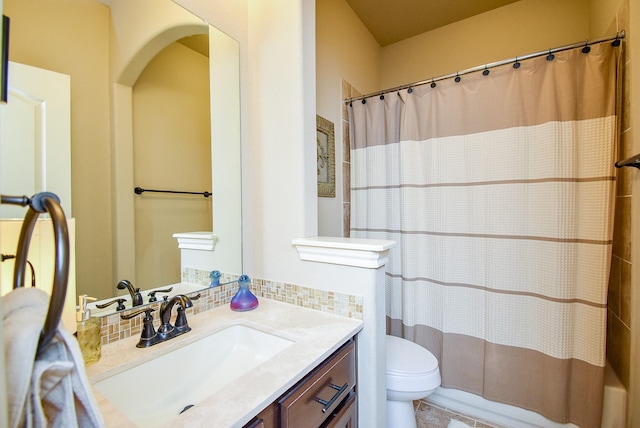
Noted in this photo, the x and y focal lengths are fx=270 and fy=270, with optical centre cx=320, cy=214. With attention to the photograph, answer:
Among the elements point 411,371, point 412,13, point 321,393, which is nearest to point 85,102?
point 321,393

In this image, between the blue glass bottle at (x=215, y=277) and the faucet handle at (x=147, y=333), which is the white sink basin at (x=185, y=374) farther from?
the blue glass bottle at (x=215, y=277)

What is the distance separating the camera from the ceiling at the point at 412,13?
205cm

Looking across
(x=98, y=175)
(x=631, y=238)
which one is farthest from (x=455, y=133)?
(x=98, y=175)

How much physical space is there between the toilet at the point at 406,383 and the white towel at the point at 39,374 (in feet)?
3.99

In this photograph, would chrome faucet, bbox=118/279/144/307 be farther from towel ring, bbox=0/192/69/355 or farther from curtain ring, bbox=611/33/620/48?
curtain ring, bbox=611/33/620/48

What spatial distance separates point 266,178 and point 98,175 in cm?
63

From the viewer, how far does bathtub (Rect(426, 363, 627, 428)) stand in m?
1.28

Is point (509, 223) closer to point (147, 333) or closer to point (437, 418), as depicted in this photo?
point (437, 418)

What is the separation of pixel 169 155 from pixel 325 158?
3.18 feet

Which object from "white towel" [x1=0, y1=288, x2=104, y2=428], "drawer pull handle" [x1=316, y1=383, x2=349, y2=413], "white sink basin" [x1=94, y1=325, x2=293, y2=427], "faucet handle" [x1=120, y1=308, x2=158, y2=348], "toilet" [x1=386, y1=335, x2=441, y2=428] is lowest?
"toilet" [x1=386, y1=335, x2=441, y2=428]

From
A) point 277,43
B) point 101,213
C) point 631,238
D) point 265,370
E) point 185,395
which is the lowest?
point 185,395

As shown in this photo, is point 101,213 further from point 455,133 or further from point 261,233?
point 455,133

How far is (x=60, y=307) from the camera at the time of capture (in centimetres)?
32

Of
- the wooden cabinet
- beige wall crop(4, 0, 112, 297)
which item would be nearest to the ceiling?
beige wall crop(4, 0, 112, 297)
